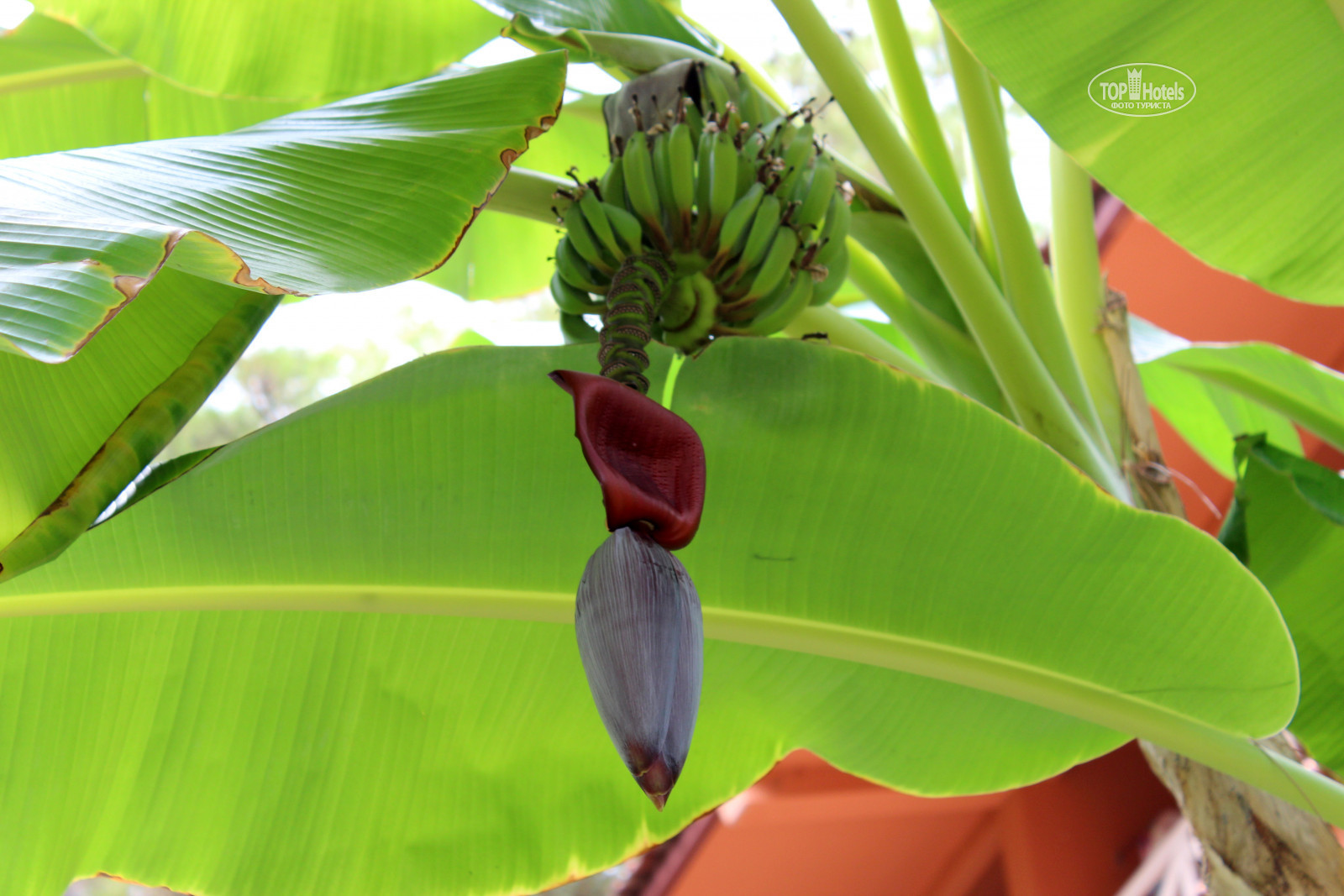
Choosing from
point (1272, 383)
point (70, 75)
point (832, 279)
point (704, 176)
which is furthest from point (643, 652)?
point (70, 75)

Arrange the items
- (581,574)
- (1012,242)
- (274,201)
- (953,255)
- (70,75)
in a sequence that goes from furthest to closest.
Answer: (70,75) → (1012,242) → (953,255) → (581,574) → (274,201)

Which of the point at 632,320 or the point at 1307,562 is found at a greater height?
the point at 632,320

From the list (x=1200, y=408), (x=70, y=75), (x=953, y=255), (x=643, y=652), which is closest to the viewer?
(x=643, y=652)

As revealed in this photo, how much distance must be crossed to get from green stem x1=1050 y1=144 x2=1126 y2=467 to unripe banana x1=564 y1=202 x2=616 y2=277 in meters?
0.55

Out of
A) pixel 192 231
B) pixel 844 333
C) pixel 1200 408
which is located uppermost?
pixel 192 231

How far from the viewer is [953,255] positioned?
81 centimetres

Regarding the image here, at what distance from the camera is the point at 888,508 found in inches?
26.8

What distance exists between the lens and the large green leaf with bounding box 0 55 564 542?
1.17 feet

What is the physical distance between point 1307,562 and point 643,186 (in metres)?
0.69

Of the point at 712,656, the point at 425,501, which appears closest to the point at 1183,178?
the point at 712,656

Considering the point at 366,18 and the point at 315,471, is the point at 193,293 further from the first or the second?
the point at 366,18

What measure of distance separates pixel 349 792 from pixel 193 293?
38 cm

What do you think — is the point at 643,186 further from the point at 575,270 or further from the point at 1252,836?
the point at 1252,836

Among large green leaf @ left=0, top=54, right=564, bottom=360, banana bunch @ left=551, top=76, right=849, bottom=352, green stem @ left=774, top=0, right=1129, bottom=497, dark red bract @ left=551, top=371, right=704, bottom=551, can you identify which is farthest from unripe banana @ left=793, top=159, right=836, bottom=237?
dark red bract @ left=551, top=371, right=704, bottom=551
